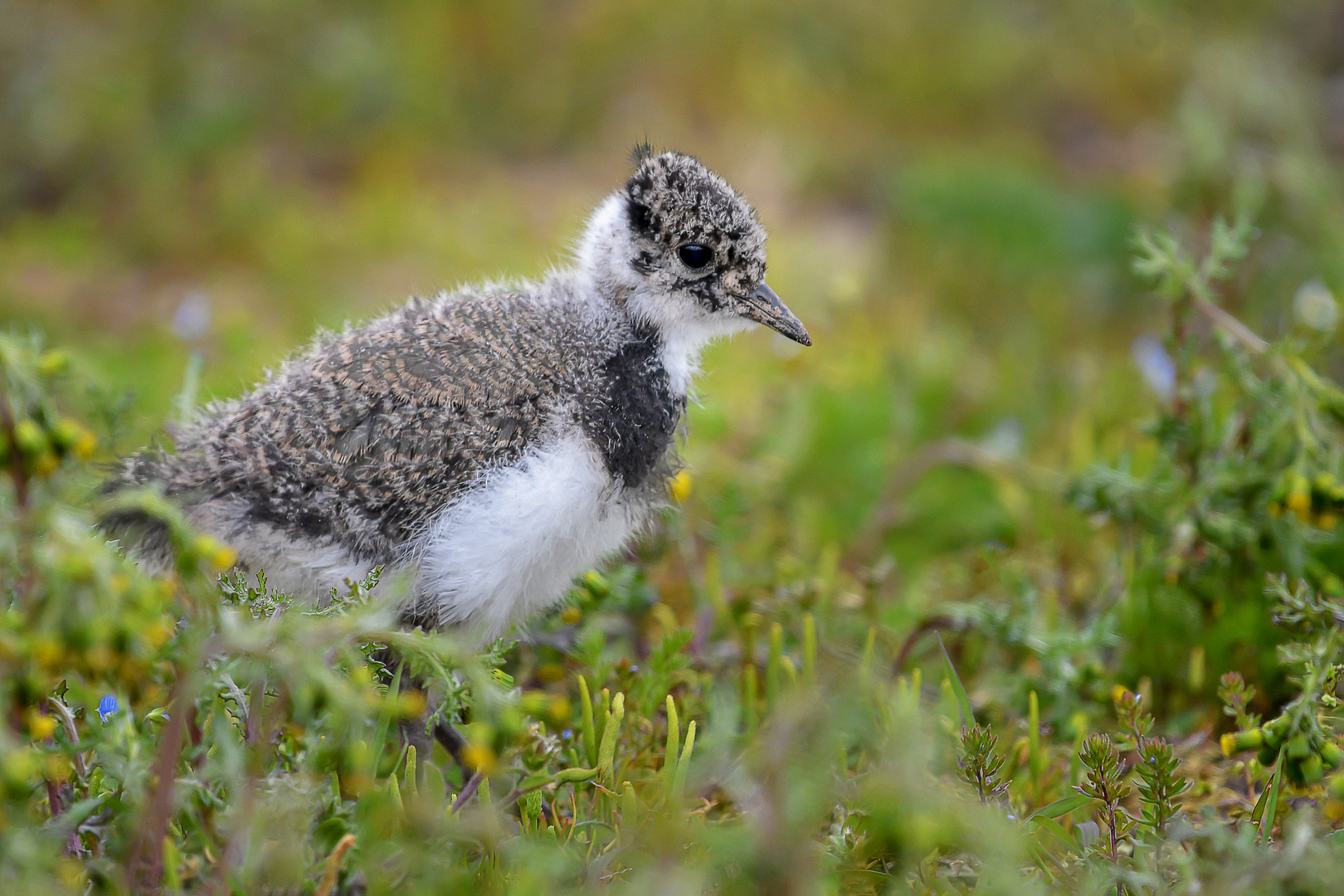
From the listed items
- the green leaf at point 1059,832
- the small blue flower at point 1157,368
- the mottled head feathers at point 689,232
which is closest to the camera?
the green leaf at point 1059,832

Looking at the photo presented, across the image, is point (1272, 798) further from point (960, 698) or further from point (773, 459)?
point (773, 459)

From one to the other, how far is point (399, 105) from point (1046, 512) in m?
4.75

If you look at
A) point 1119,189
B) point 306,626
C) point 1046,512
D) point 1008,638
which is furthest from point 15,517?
point 1119,189

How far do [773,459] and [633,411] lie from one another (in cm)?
152

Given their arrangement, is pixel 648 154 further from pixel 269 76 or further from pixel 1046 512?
pixel 269 76

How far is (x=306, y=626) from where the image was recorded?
1497mm

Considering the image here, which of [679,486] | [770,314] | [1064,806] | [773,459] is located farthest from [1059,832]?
[773,459]

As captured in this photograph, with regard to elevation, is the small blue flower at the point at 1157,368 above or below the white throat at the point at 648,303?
above

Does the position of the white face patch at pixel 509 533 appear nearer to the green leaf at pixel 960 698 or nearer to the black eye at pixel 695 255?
the black eye at pixel 695 255

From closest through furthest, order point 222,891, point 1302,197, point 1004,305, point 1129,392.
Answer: point 222,891
point 1129,392
point 1302,197
point 1004,305

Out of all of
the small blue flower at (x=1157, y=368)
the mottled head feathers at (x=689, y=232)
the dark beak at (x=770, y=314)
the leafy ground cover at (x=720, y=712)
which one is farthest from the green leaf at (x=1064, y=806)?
the small blue flower at (x=1157, y=368)

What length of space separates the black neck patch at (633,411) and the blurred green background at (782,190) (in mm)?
625

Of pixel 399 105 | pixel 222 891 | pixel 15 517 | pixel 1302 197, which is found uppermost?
pixel 399 105

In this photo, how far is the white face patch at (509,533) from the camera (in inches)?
82.8
